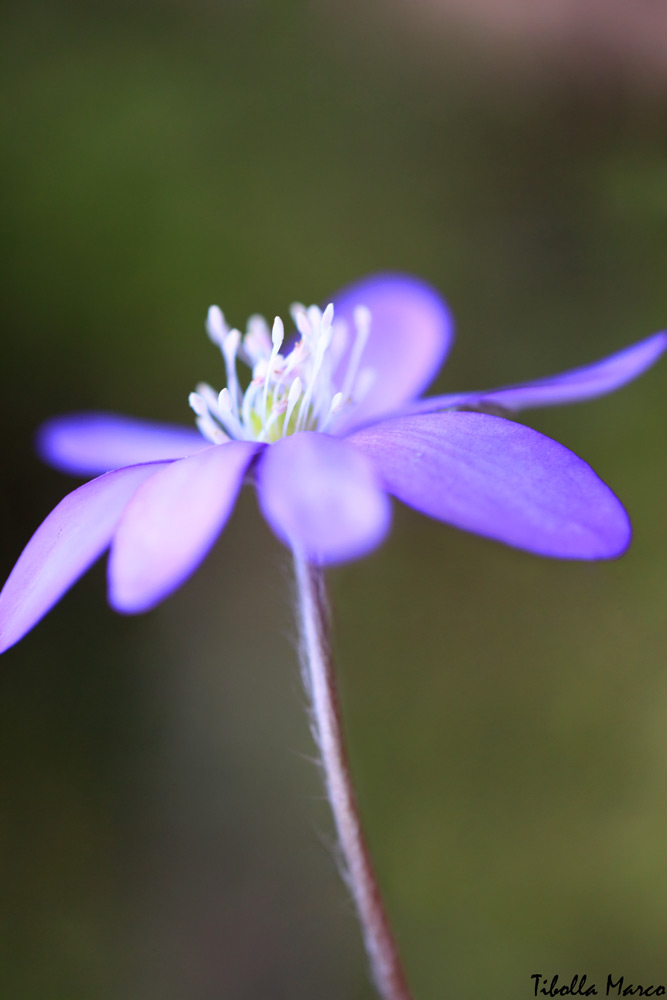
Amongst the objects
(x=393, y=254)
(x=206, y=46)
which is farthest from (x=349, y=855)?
(x=206, y=46)

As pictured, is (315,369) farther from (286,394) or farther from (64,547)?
(64,547)

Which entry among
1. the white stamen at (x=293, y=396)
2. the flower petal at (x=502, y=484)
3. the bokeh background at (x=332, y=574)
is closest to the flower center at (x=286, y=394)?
the white stamen at (x=293, y=396)

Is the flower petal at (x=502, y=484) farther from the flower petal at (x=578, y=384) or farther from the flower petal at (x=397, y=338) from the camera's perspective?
the flower petal at (x=397, y=338)
